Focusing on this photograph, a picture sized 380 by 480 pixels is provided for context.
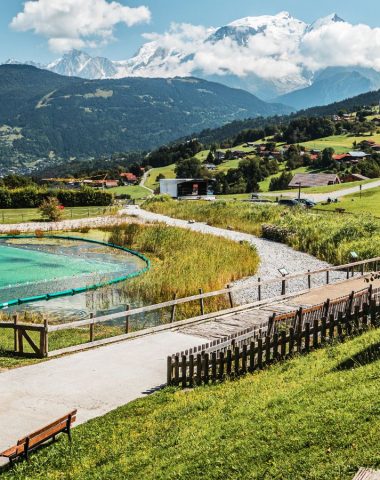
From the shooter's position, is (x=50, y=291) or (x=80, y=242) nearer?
(x=50, y=291)

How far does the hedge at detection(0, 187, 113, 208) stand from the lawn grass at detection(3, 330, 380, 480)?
62292mm

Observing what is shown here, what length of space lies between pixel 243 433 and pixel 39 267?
28577 mm

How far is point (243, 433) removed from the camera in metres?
8.64

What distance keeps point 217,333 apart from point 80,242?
3015 centimetres

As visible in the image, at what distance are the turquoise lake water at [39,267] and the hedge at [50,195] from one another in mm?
31130

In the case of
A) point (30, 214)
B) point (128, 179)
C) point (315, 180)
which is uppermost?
point (315, 180)

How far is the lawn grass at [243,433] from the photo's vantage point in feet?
24.8

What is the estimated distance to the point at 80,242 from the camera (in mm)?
45406

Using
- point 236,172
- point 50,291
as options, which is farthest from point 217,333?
point 236,172

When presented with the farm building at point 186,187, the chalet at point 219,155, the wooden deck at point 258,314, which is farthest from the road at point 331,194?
the chalet at point 219,155

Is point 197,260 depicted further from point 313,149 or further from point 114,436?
point 313,149

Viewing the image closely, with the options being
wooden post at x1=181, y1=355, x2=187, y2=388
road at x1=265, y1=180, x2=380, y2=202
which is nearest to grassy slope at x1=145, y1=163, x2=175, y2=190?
road at x1=265, y1=180, x2=380, y2=202

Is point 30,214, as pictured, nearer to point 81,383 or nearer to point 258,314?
point 258,314

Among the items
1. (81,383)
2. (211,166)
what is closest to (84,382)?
(81,383)
